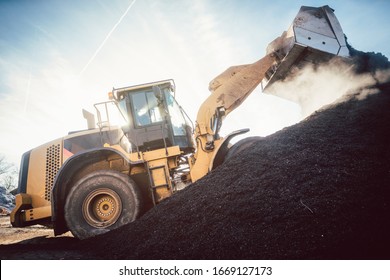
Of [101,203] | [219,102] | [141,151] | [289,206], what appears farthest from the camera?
[219,102]

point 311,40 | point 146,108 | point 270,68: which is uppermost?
point 311,40

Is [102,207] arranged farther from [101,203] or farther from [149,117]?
[149,117]

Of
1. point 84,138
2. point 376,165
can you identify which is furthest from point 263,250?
point 84,138

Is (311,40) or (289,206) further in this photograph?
(311,40)

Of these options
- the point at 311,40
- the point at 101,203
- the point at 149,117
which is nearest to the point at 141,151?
the point at 149,117

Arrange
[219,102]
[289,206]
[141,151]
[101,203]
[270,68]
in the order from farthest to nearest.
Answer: [270,68], [219,102], [141,151], [101,203], [289,206]

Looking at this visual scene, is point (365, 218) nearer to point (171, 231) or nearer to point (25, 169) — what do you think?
point (171, 231)

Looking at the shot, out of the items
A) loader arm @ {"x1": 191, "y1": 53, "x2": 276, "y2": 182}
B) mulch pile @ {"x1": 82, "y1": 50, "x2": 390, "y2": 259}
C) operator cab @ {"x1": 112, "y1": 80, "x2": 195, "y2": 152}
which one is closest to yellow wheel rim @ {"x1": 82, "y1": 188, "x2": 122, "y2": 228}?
mulch pile @ {"x1": 82, "y1": 50, "x2": 390, "y2": 259}

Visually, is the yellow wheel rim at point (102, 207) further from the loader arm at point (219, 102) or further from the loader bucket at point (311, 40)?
the loader bucket at point (311, 40)

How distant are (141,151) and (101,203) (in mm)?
1063

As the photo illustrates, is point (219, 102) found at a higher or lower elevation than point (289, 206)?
higher

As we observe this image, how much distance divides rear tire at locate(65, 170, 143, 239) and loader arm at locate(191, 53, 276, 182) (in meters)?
1.09

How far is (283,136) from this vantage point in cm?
358

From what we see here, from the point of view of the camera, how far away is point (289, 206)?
7.11ft
